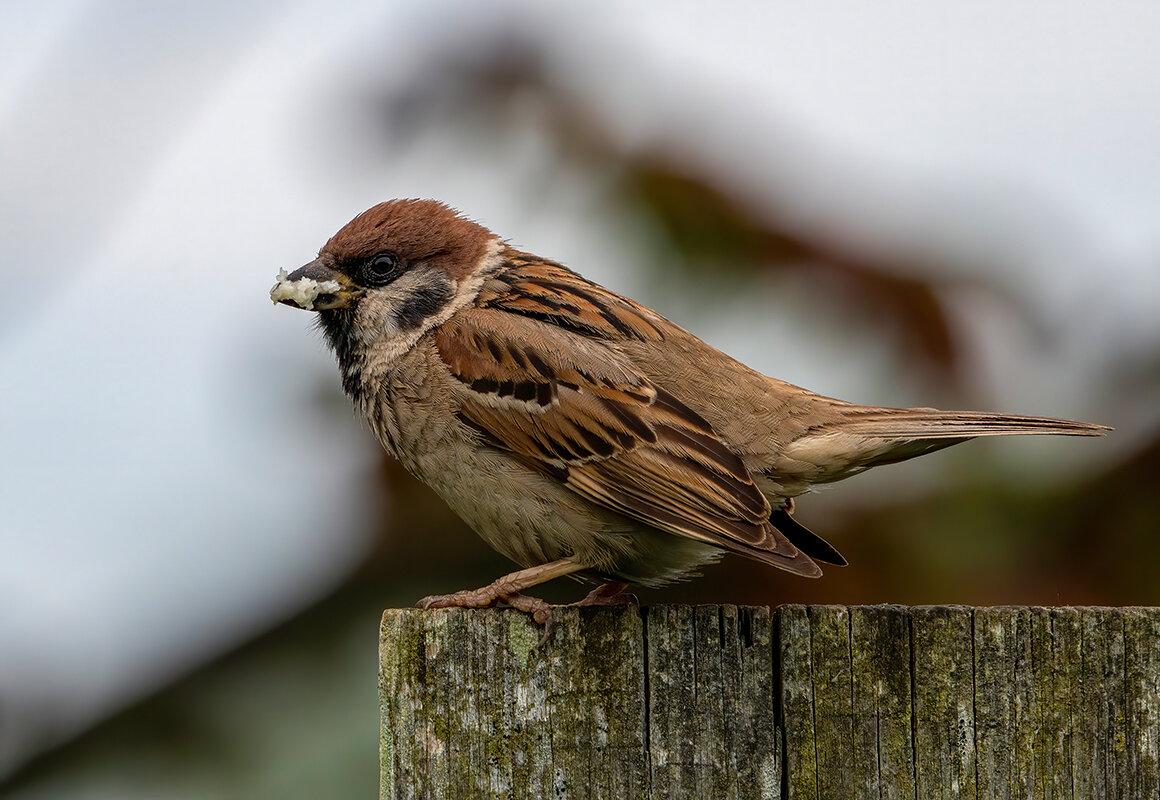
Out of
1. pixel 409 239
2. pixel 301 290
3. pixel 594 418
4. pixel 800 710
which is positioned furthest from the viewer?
pixel 409 239

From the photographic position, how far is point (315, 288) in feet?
15.4

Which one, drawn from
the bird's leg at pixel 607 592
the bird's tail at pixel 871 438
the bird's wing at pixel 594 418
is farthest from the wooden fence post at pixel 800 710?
the bird's tail at pixel 871 438

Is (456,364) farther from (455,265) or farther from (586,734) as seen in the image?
(586,734)

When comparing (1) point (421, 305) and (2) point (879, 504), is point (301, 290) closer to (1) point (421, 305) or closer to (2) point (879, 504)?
(1) point (421, 305)

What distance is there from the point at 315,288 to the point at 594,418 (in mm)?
1241

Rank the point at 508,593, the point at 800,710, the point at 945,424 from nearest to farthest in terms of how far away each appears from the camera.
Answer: the point at 800,710, the point at 508,593, the point at 945,424

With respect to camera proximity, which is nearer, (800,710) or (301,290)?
(800,710)

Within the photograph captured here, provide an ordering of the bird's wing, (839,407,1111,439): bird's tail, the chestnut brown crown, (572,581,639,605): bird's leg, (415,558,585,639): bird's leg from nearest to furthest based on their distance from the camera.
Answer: (415,558,585,639): bird's leg < the bird's wing < (839,407,1111,439): bird's tail < (572,581,639,605): bird's leg < the chestnut brown crown

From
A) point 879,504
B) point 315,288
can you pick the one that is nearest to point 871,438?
point 879,504

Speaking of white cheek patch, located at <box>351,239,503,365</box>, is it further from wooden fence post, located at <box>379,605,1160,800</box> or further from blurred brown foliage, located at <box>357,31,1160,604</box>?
wooden fence post, located at <box>379,605,1160,800</box>

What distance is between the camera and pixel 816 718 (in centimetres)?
265

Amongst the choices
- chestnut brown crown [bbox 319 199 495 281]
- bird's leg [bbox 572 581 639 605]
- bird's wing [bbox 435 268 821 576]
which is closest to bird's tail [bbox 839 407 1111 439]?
bird's wing [bbox 435 268 821 576]

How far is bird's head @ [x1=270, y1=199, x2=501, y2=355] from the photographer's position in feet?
15.2

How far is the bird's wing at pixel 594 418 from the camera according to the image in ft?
12.9
